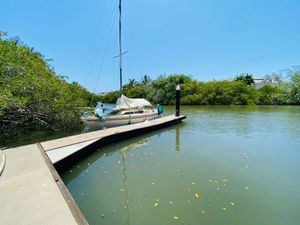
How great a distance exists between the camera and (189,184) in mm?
4516

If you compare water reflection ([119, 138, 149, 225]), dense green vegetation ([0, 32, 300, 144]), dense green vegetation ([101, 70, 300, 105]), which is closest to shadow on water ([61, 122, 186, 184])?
water reflection ([119, 138, 149, 225])

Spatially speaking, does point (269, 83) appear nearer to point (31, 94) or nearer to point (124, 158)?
point (124, 158)

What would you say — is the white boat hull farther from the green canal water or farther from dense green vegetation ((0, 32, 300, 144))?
the green canal water

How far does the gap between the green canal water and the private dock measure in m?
0.58

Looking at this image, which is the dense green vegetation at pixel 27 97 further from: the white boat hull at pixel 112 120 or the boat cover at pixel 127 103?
the boat cover at pixel 127 103

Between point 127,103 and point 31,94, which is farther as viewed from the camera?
point 127,103

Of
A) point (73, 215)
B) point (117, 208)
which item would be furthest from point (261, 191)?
point (73, 215)

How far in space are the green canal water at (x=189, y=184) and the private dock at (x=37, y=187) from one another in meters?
0.58

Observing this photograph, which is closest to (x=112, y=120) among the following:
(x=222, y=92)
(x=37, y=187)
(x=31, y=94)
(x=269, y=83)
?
(x=31, y=94)

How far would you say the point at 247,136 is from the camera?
988cm

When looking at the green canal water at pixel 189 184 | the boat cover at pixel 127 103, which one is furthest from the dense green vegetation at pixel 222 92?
the green canal water at pixel 189 184

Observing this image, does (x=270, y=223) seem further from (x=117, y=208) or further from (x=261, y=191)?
(x=117, y=208)

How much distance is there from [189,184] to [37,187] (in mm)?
2917

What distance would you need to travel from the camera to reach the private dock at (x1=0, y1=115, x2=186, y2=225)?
2590 mm
